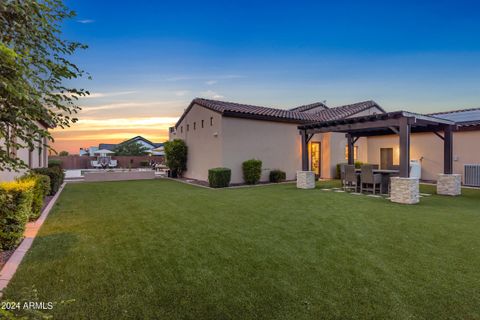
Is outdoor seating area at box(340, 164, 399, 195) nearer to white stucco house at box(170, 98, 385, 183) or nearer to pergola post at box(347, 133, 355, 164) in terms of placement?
pergola post at box(347, 133, 355, 164)

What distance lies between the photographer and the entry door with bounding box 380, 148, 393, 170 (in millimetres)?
17109

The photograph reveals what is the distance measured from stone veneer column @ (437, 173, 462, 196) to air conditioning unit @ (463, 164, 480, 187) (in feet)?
12.6

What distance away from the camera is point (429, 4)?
11.5 meters

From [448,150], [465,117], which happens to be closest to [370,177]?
[448,150]

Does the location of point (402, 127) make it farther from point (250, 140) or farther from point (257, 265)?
point (257, 265)

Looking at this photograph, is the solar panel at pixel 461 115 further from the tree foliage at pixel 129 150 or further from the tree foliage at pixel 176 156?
the tree foliage at pixel 129 150

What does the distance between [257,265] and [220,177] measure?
30.7ft

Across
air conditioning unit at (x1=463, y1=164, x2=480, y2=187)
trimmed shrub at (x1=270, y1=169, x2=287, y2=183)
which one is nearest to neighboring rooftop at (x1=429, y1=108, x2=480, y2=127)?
air conditioning unit at (x1=463, y1=164, x2=480, y2=187)

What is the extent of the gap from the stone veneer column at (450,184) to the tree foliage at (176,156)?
1425cm

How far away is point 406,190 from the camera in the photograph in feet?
28.4

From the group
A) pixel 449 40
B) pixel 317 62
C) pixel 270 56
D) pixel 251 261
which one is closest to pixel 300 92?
pixel 317 62

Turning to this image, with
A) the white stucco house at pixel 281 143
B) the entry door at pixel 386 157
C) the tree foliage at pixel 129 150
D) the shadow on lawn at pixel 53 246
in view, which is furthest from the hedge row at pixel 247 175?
the tree foliage at pixel 129 150

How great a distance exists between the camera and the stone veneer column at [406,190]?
28.2 feet

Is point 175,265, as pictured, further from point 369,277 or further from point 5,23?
point 5,23
